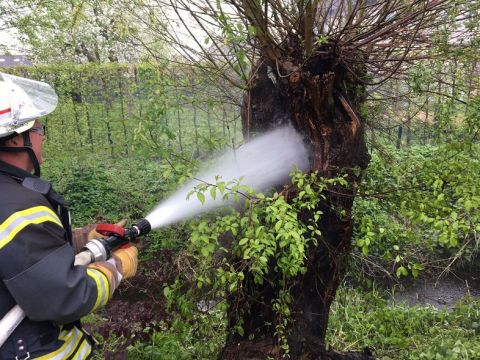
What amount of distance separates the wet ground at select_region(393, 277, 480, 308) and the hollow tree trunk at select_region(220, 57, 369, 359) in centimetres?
325

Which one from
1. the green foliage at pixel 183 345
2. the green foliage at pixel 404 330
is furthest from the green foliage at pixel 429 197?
the green foliage at pixel 183 345

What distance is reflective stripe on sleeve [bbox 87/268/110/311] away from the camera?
1.82 m

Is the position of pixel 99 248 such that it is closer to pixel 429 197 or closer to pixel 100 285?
pixel 100 285

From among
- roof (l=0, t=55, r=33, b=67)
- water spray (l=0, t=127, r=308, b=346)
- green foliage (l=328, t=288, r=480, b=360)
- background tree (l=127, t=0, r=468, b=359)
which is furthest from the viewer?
roof (l=0, t=55, r=33, b=67)

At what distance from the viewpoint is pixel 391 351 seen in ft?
12.4

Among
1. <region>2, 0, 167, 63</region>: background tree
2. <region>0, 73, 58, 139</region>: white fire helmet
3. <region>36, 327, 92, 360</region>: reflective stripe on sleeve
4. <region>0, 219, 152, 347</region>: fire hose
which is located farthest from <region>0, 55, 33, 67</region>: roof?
<region>36, 327, 92, 360</region>: reflective stripe on sleeve

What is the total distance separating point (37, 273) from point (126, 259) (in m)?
0.61

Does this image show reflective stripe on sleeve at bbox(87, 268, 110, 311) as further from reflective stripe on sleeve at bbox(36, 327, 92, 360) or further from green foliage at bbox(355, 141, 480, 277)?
green foliage at bbox(355, 141, 480, 277)

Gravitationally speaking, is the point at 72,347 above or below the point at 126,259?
below

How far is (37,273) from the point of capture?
1.58m

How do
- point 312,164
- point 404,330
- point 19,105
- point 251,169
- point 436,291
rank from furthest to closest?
point 436,291
point 404,330
point 251,169
point 312,164
point 19,105

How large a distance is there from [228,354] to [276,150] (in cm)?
150

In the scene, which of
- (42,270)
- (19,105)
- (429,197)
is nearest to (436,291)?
(429,197)

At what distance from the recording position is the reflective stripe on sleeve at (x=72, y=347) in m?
1.87
